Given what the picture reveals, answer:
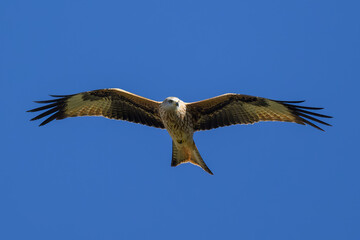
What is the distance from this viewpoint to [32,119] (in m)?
10.8

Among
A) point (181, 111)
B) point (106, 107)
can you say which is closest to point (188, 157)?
point (181, 111)

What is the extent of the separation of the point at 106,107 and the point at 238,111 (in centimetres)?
286

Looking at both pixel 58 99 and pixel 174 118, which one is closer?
pixel 174 118

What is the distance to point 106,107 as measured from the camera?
11445 mm

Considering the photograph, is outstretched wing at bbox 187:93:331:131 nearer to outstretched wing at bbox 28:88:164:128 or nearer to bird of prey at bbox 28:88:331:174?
bird of prey at bbox 28:88:331:174

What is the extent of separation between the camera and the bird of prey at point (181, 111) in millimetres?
10719

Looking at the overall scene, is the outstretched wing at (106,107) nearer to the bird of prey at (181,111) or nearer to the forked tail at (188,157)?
the bird of prey at (181,111)

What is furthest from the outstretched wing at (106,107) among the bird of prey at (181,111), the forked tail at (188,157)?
the forked tail at (188,157)

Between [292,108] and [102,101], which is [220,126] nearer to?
[292,108]

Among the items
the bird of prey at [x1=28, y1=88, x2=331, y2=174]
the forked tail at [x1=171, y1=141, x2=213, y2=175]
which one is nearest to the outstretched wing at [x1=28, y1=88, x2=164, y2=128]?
the bird of prey at [x1=28, y1=88, x2=331, y2=174]

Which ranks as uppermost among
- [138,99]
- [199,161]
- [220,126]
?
[138,99]

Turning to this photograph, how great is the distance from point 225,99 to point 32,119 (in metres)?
3.99

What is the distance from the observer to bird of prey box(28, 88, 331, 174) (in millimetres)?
10719

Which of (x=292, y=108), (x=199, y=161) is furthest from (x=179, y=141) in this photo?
(x=292, y=108)
